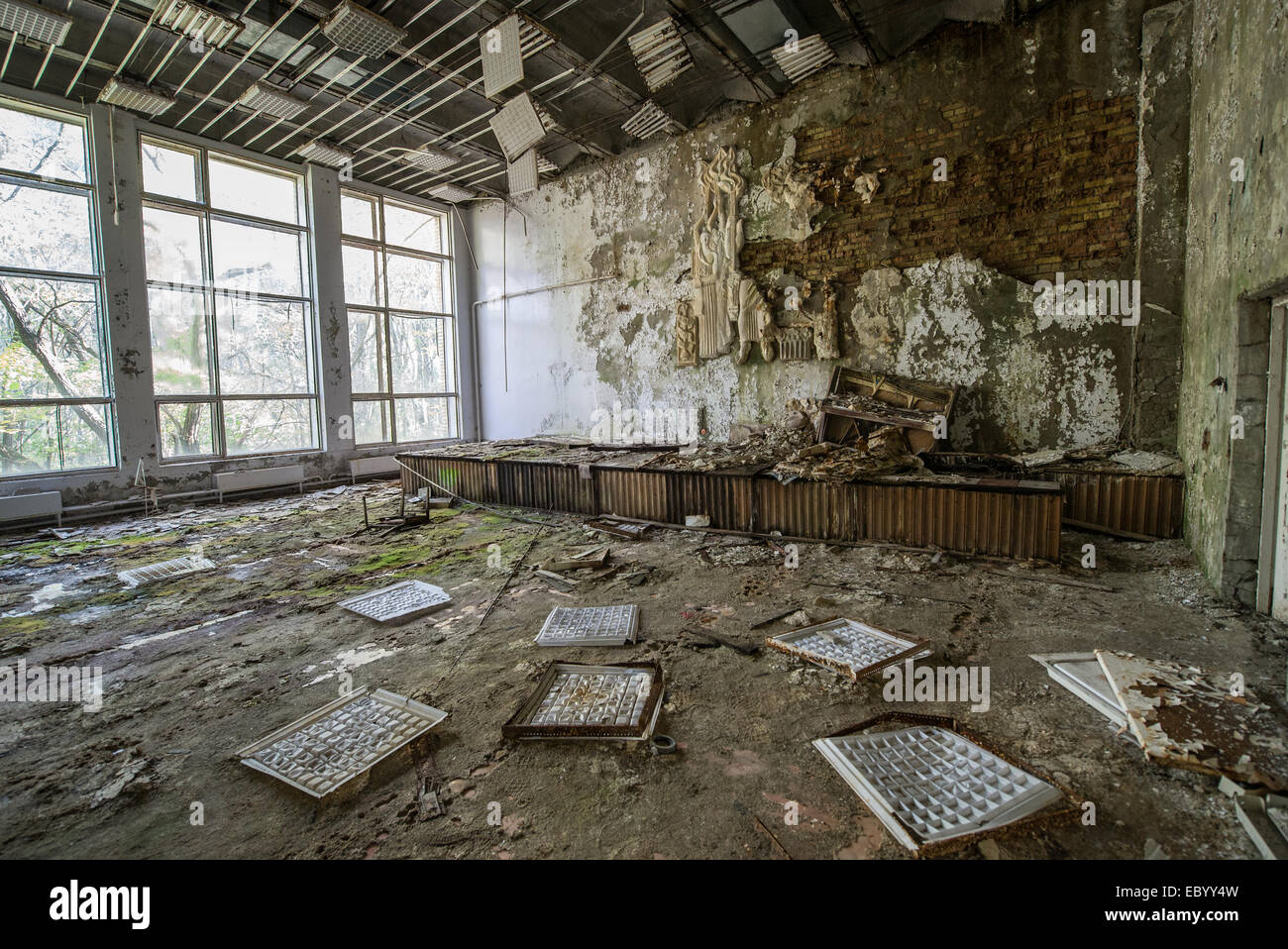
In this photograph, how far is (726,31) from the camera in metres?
7.04

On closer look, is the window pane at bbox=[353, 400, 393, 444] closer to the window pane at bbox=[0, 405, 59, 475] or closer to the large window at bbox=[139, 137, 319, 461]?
the large window at bbox=[139, 137, 319, 461]

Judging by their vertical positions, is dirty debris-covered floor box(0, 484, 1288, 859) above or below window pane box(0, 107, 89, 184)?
below

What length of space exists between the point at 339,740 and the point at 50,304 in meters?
9.39

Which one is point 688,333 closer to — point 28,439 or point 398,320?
point 398,320

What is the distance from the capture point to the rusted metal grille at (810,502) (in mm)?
5098

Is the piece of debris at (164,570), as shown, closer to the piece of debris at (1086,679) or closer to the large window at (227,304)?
the large window at (227,304)

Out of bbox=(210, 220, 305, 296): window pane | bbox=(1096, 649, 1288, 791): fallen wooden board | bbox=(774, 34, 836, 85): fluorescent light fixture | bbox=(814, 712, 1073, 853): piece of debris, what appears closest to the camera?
bbox=(814, 712, 1073, 853): piece of debris

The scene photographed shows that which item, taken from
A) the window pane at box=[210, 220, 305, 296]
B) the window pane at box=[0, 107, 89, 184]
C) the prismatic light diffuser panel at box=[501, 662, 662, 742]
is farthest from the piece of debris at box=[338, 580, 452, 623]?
the window pane at box=[0, 107, 89, 184]

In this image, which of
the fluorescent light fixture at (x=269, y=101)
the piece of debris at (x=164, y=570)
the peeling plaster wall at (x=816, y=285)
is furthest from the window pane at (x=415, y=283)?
the piece of debris at (x=164, y=570)

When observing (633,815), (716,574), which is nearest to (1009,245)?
(716,574)

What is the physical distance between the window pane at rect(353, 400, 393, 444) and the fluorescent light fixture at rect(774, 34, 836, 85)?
932cm

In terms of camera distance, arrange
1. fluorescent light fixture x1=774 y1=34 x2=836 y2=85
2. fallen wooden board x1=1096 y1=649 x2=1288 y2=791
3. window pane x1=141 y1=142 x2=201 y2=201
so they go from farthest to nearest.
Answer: window pane x1=141 y1=142 x2=201 y2=201 < fluorescent light fixture x1=774 y1=34 x2=836 y2=85 < fallen wooden board x1=1096 y1=649 x2=1288 y2=791

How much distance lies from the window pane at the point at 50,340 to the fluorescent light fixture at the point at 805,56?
33.4ft

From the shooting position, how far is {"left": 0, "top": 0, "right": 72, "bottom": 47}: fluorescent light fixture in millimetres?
6023
